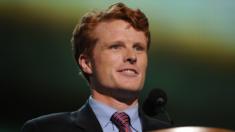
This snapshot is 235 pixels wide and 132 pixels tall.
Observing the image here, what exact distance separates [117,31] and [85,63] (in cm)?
21

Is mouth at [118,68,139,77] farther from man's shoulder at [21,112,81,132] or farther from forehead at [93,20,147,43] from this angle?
man's shoulder at [21,112,81,132]

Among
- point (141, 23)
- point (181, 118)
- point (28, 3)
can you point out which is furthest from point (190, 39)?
point (28, 3)

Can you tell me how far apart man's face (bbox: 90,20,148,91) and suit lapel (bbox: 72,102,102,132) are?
0.35 feet

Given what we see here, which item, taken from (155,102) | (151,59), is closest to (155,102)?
(155,102)

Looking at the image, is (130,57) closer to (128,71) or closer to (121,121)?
(128,71)

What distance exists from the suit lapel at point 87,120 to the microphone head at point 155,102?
0.20m

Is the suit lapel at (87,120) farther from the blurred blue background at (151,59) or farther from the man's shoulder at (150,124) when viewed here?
the blurred blue background at (151,59)

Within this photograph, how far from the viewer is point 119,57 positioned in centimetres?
184

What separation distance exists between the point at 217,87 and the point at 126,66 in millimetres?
890

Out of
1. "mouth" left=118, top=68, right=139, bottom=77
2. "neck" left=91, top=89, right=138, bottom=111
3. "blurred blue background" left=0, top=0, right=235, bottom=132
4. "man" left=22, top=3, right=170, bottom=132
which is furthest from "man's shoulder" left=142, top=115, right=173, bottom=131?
"blurred blue background" left=0, top=0, right=235, bottom=132

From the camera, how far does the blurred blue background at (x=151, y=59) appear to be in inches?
89.4

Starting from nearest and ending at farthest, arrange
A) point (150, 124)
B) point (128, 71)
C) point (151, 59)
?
point (128, 71), point (150, 124), point (151, 59)

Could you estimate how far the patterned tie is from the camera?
1.83 metres

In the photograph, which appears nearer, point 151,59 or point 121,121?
point 121,121
